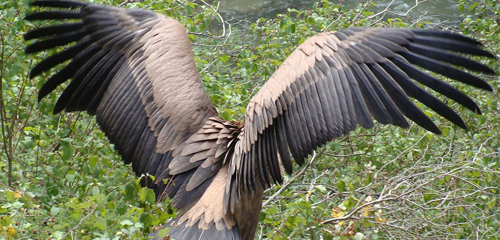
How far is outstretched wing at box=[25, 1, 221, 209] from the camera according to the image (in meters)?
4.36

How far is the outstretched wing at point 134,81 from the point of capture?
14.3ft

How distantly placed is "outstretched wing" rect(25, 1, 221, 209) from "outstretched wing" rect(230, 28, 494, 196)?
1.79 feet

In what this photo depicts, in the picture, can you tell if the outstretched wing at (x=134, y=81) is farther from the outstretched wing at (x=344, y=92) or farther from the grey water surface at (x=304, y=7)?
the grey water surface at (x=304, y=7)

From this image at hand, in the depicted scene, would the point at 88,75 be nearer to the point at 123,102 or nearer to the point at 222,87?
the point at 123,102

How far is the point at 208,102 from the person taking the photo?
454cm

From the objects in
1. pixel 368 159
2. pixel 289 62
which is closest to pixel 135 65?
pixel 289 62

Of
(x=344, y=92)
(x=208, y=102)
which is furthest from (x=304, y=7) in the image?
(x=344, y=92)

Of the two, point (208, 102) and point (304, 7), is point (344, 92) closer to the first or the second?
point (208, 102)

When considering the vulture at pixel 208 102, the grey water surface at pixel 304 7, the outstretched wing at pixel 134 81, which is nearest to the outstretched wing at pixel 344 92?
the vulture at pixel 208 102

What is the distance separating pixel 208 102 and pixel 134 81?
55cm

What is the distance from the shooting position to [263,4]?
1177 centimetres

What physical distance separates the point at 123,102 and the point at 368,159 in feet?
6.74

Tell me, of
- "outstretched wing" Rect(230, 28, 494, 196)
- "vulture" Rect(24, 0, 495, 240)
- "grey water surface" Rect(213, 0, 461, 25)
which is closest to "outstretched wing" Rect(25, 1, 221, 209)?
"vulture" Rect(24, 0, 495, 240)

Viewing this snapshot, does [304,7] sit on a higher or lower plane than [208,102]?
lower
